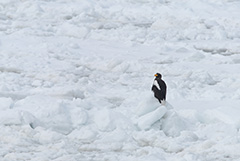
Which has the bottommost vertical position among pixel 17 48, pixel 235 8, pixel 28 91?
pixel 28 91

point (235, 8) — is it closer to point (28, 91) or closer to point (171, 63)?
point (171, 63)

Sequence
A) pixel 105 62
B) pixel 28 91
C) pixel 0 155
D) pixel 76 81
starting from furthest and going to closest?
pixel 105 62, pixel 76 81, pixel 28 91, pixel 0 155

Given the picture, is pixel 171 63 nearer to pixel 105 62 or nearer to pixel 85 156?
pixel 105 62

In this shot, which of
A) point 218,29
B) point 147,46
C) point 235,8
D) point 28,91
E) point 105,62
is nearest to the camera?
point 28,91

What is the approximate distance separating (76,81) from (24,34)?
3797 millimetres

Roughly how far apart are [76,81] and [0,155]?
3.70m

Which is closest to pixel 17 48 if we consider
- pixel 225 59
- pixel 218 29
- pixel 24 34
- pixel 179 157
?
pixel 24 34

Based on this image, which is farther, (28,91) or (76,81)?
(76,81)

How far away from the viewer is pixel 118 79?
9227 mm

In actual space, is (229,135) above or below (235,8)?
below

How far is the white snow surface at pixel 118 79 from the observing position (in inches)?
228

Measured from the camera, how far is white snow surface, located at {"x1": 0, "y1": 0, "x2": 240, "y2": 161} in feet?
19.0

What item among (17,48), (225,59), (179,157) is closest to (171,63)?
(225,59)

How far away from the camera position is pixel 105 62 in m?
10.3
